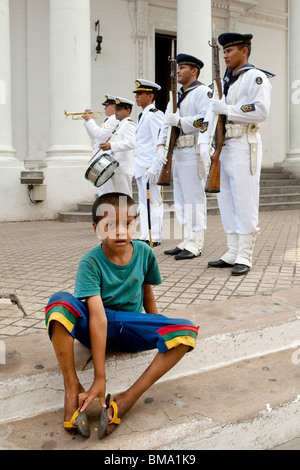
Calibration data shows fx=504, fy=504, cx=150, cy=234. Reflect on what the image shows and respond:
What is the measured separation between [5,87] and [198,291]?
7208 mm

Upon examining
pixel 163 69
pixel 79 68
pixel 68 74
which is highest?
pixel 163 69

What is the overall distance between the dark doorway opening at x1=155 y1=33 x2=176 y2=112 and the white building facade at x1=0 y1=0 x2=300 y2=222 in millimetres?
156

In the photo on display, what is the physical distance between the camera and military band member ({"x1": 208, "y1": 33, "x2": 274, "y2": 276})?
461 cm

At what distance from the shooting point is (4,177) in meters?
9.60

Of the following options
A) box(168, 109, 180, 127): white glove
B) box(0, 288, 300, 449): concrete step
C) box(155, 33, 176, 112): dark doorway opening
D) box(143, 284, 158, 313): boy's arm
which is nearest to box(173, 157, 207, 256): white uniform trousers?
box(168, 109, 180, 127): white glove

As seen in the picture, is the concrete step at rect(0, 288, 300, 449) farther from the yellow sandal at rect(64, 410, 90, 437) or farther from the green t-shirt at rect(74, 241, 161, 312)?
the green t-shirt at rect(74, 241, 161, 312)

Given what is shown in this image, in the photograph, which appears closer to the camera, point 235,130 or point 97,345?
point 97,345

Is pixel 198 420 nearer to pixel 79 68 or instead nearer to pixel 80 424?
pixel 80 424

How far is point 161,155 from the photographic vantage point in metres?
5.70

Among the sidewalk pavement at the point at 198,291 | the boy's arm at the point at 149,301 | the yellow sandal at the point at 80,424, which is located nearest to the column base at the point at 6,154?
the sidewalk pavement at the point at 198,291

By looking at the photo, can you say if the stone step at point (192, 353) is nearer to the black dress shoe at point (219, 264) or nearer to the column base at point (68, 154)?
the black dress shoe at point (219, 264)

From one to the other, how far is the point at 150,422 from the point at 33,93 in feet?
35.8

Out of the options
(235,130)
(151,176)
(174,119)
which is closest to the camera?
(235,130)

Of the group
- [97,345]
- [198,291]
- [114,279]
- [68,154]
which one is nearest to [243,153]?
[198,291]
